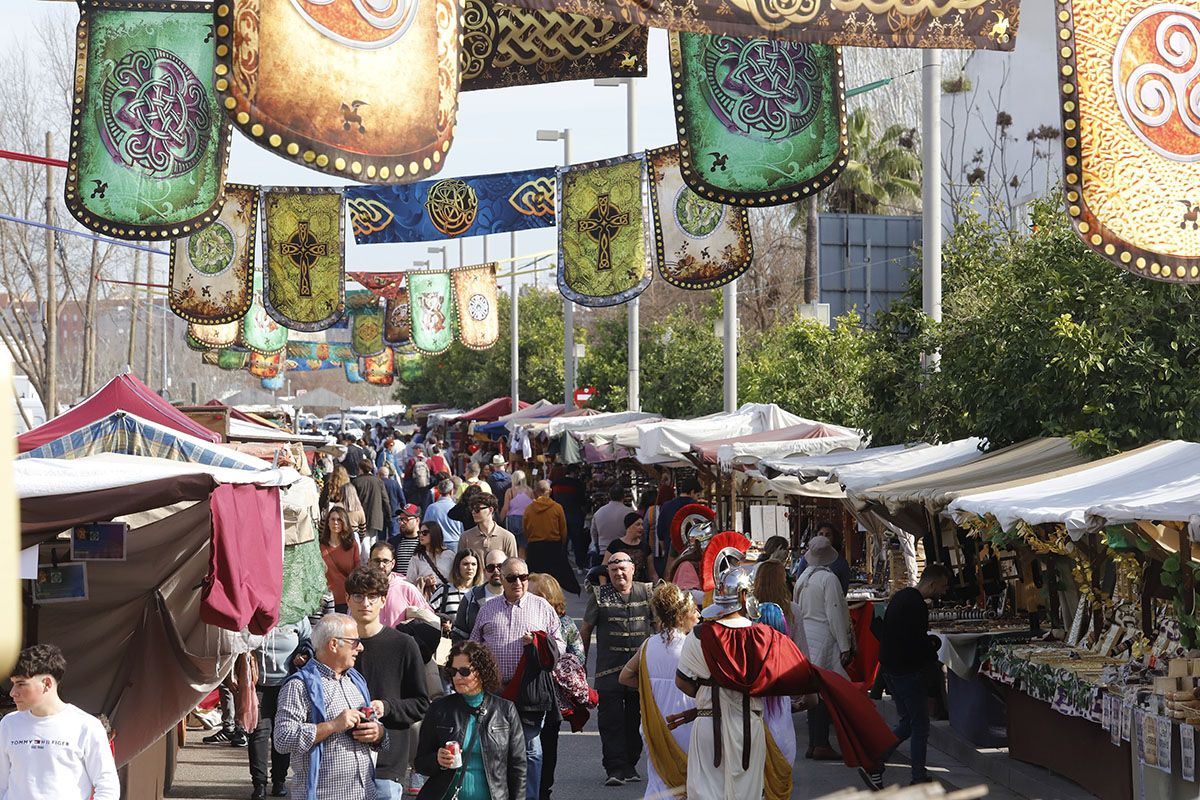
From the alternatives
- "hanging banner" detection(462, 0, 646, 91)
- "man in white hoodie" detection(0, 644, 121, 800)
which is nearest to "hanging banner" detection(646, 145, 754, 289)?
"hanging banner" detection(462, 0, 646, 91)

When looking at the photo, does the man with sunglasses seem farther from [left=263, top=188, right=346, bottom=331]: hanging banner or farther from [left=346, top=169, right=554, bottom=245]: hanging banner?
[left=346, top=169, right=554, bottom=245]: hanging banner

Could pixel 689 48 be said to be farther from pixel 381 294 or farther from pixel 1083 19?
pixel 381 294

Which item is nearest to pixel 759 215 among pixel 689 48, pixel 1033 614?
pixel 1033 614

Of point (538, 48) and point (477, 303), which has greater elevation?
point (477, 303)

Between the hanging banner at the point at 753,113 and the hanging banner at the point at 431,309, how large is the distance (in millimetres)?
20857

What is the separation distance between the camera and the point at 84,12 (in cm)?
1098

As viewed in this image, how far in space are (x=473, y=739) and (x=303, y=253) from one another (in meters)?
12.1

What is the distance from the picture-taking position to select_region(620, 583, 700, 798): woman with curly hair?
9.38 m

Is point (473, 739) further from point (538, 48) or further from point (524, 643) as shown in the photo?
point (538, 48)

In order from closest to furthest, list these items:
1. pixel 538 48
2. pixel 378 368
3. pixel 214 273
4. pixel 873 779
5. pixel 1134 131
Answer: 1. pixel 1134 131
2. pixel 538 48
3. pixel 873 779
4. pixel 214 273
5. pixel 378 368

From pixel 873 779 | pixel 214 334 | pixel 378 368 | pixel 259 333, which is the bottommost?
pixel 873 779

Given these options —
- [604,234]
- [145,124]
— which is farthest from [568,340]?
[145,124]

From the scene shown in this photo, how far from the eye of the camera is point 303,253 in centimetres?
1878

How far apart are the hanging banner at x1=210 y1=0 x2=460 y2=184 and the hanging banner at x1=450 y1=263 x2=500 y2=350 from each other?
78.6ft
